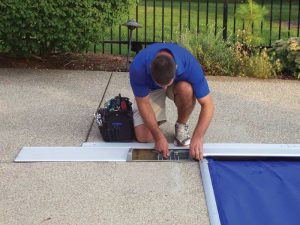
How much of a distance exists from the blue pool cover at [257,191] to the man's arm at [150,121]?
0.40m

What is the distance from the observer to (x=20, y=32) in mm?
8047

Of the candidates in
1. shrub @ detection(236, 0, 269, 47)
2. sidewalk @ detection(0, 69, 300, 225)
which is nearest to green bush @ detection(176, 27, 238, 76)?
sidewalk @ detection(0, 69, 300, 225)

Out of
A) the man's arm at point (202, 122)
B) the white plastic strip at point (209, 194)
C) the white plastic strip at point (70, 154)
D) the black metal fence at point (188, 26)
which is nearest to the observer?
the white plastic strip at point (209, 194)

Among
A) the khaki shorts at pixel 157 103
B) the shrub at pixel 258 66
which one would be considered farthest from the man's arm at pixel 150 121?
the shrub at pixel 258 66

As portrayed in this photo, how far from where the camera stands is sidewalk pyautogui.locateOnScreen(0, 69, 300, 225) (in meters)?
4.43

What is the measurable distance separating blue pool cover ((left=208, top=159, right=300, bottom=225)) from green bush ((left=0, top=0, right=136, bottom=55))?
11.4 feet

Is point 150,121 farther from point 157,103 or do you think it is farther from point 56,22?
point 56,22

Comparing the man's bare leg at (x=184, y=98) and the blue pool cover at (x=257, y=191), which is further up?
the man's bare leg at (x=184, y=98)

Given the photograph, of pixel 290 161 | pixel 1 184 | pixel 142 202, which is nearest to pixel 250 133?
pixel 290 161

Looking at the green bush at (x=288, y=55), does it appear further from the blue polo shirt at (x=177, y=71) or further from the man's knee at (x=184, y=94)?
the blue polo shirt at (x=177, y=71)

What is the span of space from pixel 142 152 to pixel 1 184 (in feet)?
4.03

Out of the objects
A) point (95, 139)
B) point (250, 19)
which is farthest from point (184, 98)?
point (250, 19)

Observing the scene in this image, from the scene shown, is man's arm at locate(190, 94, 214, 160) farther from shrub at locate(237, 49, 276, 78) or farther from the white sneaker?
shrub at locate(237, 49, 276, 78)

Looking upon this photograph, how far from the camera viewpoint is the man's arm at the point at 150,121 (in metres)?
5.14
